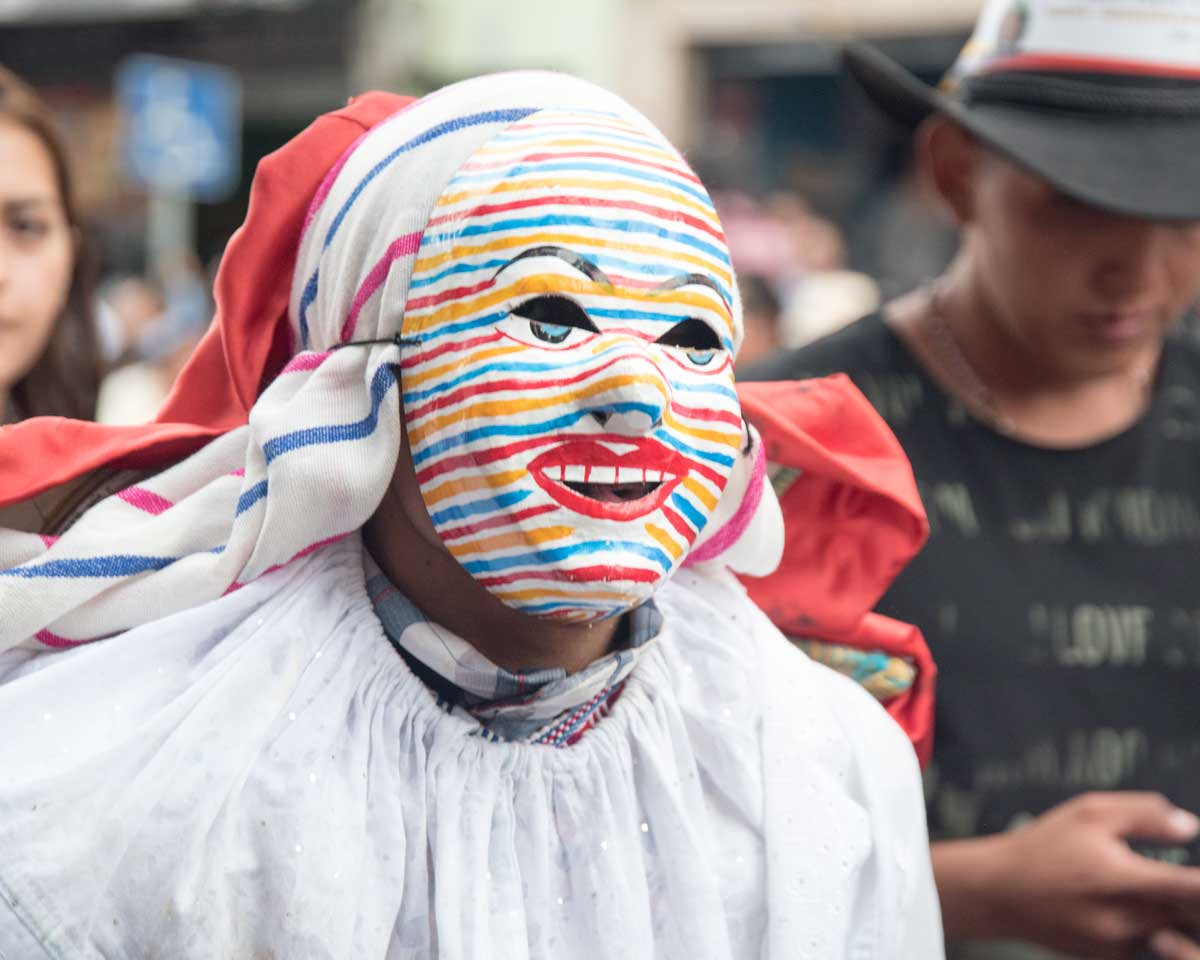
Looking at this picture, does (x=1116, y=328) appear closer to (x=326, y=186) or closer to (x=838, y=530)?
(x=838, y=530)

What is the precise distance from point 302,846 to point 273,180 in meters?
0.67

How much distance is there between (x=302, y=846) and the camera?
139 cm

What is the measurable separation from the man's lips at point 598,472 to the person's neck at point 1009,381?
1.08m

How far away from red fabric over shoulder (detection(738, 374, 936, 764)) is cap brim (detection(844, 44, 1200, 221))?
0.52 meters

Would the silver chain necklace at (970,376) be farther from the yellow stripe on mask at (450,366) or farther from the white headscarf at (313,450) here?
the yellow stripe on mask at (450,366)

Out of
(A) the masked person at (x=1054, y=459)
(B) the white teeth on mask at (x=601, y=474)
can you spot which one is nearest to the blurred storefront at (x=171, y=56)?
(A) the masked person at (x=1054, y=459)

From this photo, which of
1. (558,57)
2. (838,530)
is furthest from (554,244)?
(558,57)

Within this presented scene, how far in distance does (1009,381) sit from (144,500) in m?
1.36

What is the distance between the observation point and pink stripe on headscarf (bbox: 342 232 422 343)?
1.45 m

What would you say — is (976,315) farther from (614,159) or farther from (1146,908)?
(614,159)

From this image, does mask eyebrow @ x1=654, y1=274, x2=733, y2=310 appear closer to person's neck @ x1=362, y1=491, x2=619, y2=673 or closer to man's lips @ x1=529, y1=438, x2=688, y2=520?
man's lips @ x1=529, y1=438, x2=688, y2=520

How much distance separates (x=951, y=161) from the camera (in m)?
2.47

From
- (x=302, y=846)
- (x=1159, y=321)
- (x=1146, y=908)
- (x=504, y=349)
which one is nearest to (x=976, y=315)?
(x=1159, y=321)

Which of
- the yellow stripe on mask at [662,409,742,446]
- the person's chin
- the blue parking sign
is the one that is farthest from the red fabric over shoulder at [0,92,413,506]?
the blue parking sign
